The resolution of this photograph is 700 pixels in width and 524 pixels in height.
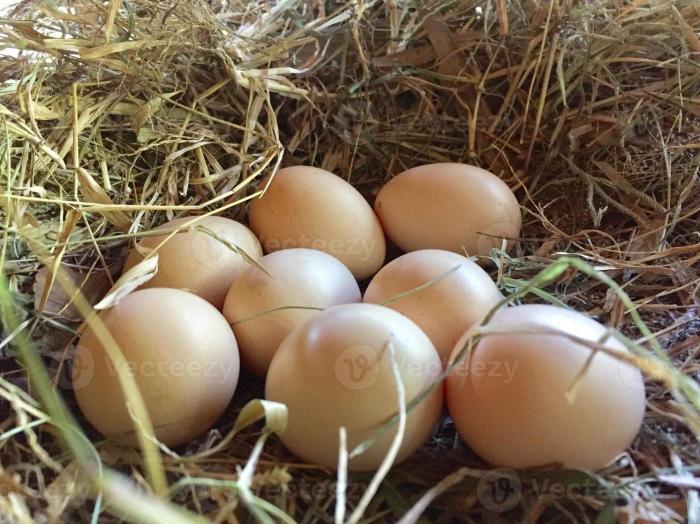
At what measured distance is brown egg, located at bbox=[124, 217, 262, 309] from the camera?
785 mm

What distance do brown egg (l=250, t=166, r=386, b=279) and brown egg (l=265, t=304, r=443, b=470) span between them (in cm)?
26

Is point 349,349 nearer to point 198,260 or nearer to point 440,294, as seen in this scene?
point 440,294

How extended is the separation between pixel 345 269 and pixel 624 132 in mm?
464

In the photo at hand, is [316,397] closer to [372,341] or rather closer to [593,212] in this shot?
[372,341]

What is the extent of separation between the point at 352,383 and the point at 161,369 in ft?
0.63

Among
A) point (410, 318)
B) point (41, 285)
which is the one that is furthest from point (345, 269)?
point (41, 285)

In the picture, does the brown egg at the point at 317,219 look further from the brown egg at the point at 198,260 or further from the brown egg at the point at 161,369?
the brown egg at the point at 161,369

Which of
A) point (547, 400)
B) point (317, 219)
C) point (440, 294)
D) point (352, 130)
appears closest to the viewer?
point (547, 400)

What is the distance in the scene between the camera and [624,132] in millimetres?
952

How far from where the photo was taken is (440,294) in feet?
2.34

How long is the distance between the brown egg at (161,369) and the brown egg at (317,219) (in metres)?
0.22

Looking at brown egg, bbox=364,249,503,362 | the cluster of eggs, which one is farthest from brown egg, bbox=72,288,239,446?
brown egg, bbox=364,249,503,362

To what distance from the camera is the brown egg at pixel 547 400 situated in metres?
0.56

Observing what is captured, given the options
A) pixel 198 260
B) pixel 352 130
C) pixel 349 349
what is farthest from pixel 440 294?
pixel 352 130
